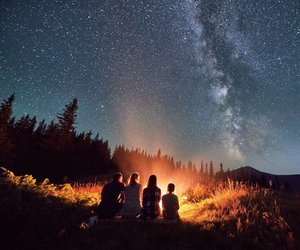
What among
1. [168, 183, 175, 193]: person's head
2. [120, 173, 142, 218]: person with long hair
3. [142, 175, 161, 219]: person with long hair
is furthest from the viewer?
[168, 183, 175, 193]: person's head

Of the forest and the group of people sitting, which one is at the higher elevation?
the forest

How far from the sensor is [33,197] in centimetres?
707

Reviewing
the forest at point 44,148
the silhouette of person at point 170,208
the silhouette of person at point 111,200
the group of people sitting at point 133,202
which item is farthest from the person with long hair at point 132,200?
the forest at point 44,148

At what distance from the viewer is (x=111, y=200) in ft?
27.9

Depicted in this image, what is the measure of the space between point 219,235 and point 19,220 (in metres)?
4.80

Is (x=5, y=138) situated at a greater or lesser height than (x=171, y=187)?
greater

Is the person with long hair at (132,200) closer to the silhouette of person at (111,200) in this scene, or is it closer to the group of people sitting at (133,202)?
the group of people sitting at (133,202)

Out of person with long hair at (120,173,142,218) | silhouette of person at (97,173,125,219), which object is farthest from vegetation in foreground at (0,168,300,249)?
person with long hair at (120,173,142,218)

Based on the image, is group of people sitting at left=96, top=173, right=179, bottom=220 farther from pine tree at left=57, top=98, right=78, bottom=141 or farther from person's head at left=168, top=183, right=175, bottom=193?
pine tree at left=57, top=98, right=78, bottom=141

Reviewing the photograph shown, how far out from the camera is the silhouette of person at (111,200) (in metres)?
8.33

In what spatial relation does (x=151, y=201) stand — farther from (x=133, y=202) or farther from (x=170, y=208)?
(x=170, y=208)

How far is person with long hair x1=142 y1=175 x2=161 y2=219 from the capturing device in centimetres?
859

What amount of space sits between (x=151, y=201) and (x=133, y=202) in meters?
0.66

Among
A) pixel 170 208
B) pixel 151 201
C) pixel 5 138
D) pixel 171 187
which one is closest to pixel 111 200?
pixel 151 201
